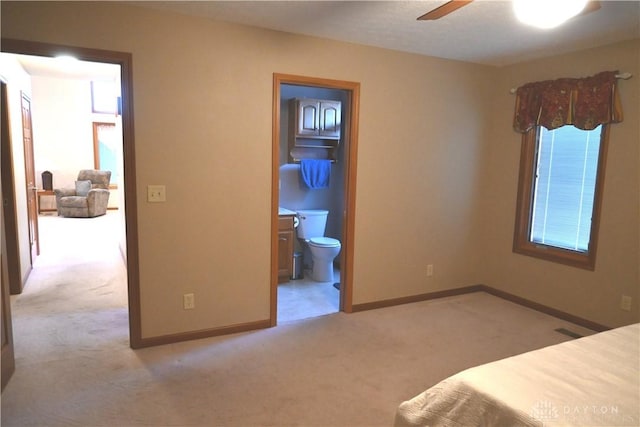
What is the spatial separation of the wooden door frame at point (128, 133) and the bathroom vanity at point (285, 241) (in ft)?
5.54

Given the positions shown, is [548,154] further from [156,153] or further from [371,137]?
[156,153]

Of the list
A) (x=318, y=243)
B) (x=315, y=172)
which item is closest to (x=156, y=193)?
(x=318, y=243)

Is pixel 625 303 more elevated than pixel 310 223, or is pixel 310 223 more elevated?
pixel 310 223

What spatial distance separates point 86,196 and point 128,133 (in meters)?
6.72

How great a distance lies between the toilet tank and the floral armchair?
18.6ft

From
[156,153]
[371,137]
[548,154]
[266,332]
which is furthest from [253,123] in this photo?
[548,154]

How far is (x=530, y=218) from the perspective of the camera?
385 cm

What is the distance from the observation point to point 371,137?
3.50m

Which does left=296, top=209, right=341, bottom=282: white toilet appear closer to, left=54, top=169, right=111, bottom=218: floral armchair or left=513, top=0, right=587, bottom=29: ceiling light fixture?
left=513, top=0, right=587, bottom=29: ceiling light fixture

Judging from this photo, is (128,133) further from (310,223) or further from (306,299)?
(310,223)

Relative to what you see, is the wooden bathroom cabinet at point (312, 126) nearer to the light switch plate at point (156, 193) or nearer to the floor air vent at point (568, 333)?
the light switch plate at point (156, 193)

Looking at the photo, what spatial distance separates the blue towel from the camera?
4684 mm

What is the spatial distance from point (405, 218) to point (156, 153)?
7.20 ft

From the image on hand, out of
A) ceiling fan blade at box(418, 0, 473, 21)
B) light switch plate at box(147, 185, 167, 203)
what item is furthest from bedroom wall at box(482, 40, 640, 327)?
light switch plate at box(147, 185, 167, 203)
